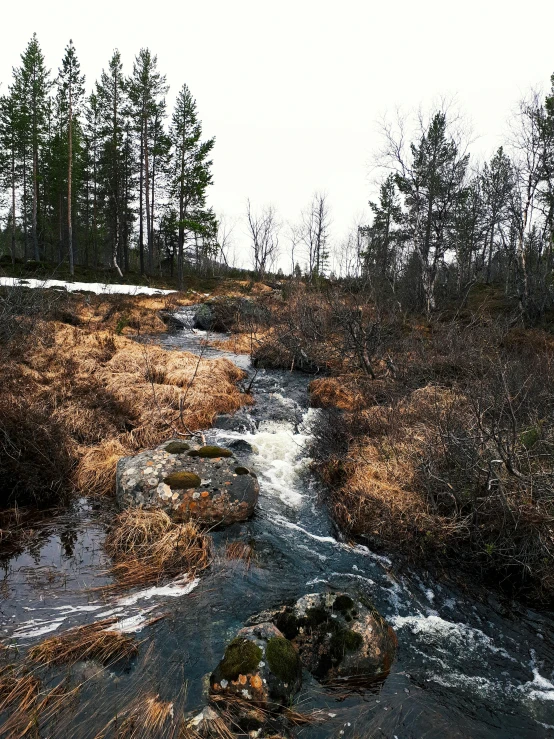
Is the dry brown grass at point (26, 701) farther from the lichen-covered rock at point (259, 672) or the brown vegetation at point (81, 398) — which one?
the brown vegetation at point (81, 398)

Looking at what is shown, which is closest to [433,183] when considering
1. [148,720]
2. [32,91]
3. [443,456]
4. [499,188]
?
[499,188]

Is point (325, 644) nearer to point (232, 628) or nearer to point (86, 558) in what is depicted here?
point (232, 628)

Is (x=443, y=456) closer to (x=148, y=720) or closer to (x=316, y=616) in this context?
(x=316, y=616)

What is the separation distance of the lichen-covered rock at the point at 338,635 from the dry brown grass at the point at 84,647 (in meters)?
1.12

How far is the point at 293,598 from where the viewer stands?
429 centimetres

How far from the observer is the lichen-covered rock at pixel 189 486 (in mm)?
5512

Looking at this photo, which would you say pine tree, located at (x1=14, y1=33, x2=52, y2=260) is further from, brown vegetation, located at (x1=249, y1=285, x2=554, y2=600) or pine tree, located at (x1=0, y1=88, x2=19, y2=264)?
brown vegetation, located at (x1=249, y1=285, x2=554, y2=600)

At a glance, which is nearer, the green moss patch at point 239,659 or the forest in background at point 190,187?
the green moss patch at point 239,659

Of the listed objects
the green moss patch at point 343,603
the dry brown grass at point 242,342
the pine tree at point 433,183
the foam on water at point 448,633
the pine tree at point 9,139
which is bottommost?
the foam on water at point 448,633

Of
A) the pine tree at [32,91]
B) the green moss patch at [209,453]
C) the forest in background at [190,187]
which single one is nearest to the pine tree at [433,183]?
the forest in background at [190,187]

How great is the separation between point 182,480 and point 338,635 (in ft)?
9.75

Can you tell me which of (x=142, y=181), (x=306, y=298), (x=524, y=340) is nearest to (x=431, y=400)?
(x=524, y=340)

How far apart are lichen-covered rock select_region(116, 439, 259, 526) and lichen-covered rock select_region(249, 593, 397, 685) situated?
197cm

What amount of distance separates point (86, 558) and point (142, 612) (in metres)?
1.21
